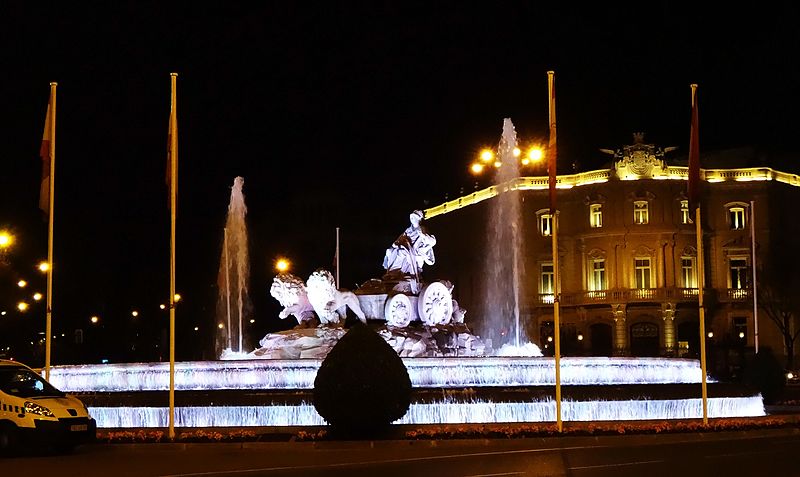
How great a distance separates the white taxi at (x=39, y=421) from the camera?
16422mm

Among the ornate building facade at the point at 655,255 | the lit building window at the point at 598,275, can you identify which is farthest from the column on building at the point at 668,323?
the lit building window at the point at 598,275

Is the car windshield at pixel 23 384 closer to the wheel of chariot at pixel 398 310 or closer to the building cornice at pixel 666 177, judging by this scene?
the wheel of chariot at pixel 398 310

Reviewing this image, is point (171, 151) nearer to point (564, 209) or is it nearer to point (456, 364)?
point (456, 364)

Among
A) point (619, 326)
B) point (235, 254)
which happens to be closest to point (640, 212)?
point (619, 326)

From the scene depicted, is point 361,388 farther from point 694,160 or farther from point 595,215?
point 595,215

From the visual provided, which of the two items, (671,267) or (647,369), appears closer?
(647,369)

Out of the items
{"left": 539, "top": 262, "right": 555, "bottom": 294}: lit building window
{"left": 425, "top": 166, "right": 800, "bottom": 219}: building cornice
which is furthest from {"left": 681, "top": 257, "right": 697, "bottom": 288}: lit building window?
{"left": 539, "top": 262, "right": 555, "bottom": 294}: lit building window

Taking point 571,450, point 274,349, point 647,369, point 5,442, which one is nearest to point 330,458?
point 571,450

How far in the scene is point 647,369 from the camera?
26984 millimetres

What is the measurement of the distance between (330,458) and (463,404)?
649 centimetres

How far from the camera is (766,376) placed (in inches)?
1186

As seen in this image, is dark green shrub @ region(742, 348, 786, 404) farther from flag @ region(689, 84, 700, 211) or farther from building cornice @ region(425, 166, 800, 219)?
building cornice @ region(425, 166, 800, 219)

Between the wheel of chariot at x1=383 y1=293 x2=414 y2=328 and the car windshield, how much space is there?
14.6m

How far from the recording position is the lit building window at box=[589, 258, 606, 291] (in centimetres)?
7025
